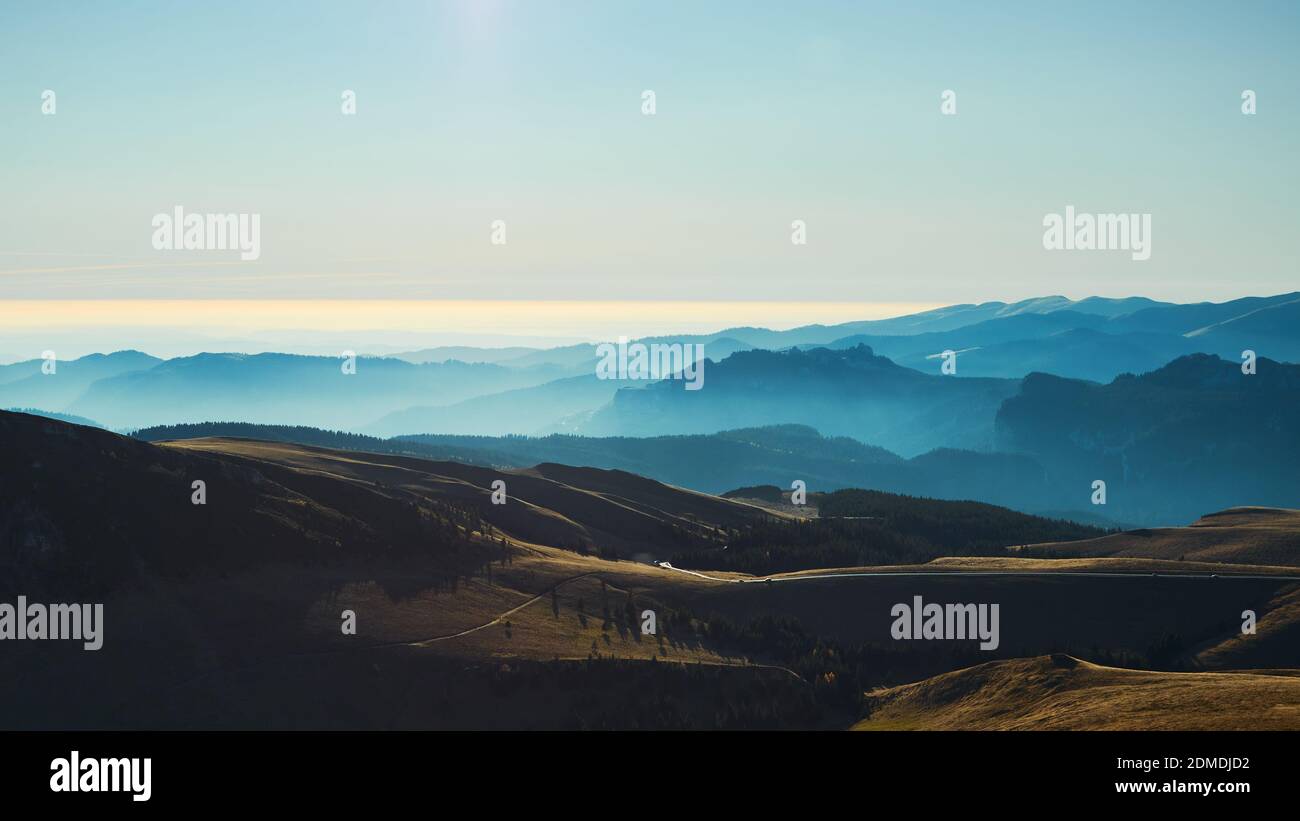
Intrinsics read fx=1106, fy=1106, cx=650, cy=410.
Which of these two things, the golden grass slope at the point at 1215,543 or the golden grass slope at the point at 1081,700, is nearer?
the golden grass slope at the point at 1081,700

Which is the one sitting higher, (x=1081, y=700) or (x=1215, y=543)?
(x=1215, y=543)

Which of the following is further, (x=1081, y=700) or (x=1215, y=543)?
(x=1215, y=543)

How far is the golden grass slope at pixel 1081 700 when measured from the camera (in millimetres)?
69250

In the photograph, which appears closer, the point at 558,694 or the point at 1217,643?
the point at 558,694

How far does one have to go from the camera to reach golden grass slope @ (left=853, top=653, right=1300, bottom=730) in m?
69.2

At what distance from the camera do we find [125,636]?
102 m

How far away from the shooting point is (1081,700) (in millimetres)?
79750

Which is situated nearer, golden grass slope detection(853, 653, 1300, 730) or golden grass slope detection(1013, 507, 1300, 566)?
golden grass slope detection(853, 653, 1300, 730)
